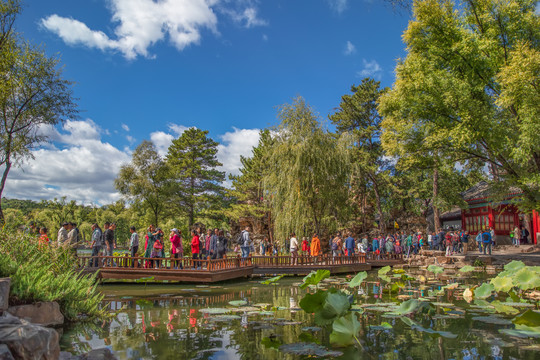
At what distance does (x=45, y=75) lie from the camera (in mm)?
16547

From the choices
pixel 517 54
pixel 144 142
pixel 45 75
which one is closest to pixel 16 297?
pixel 45 75

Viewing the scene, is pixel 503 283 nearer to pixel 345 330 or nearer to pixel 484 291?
pixel 484 291

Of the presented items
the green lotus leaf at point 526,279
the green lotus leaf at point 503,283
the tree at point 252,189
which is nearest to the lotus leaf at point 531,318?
the green lotus leaf at point 526,279

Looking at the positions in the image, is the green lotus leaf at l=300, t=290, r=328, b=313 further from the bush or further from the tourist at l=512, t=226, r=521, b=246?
the tourist at l=512, t=226, r=521, b=246

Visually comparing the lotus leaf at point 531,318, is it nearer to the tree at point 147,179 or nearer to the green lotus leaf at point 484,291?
the green lotus leaf at point 484,291

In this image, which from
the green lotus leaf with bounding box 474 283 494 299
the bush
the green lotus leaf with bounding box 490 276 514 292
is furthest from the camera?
the green lotus leaf with bounding box 490 276 514 292

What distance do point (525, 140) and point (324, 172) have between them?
8734 millimetres

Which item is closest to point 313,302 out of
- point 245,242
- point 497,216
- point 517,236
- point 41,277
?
point 41,277

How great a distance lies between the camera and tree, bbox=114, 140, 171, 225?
3444 centimetres

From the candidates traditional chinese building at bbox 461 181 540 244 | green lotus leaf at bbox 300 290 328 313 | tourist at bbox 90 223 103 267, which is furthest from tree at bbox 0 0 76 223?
traditional chinese building at bbox 461 181 540 244

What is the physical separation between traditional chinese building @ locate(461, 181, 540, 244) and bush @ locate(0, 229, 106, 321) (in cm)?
2465

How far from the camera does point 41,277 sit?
5738 millimetres

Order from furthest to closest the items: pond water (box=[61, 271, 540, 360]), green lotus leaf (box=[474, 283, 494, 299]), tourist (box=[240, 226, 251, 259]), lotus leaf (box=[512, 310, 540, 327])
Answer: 1. tourist (box=[240, 226, 251, 259])
2. green lotus leaf (box=[474, 283, 494, 299])
3. pond water (box=[61, 271, 540, 360])
4. lotus leaf (box=[512, 310, 540, 327])

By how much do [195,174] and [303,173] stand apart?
23316 millimetres
